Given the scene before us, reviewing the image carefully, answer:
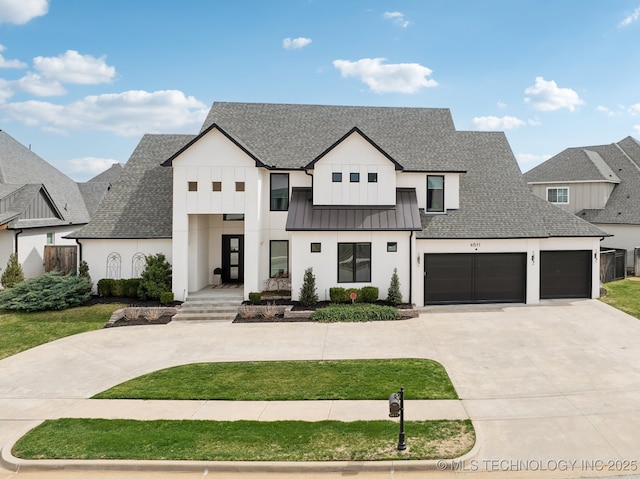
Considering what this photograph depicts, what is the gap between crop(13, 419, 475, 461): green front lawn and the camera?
22.5ft

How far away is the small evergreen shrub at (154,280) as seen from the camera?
17.9 metres

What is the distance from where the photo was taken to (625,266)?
23.5 meters

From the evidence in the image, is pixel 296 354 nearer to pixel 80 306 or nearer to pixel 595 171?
pixel 80 306

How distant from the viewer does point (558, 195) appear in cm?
3086

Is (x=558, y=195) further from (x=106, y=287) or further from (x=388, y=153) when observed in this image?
(x=106, y=287)

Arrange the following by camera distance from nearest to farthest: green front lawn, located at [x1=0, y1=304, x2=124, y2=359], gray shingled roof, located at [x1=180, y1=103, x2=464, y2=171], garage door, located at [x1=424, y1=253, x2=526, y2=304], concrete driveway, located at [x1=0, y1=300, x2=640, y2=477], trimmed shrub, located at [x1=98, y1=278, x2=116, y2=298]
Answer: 1. concrete driveway, located at [x1=0, y1=300, x2=640, y2=477]
2. green front lawn, located at [x1=0, y1=304, x2=124, y2=359]
3. garage door, located at [x1=424, y1=253, x2=526, y2=304]
4. trimmed shrub, located at [x1=98, y1=278, x2=116, y2=298]
5. gray shingled roof, located at [x1=180, y1=103, x2=464, y2=171]

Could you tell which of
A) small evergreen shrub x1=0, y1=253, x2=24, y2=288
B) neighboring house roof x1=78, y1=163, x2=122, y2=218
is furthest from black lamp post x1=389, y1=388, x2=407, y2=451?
neighboring house roof x1=78, y1=163, x2=122, y2=218

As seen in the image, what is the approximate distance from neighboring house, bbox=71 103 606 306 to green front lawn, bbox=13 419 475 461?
32.9 feet

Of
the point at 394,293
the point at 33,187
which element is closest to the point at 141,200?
the point at 33,187

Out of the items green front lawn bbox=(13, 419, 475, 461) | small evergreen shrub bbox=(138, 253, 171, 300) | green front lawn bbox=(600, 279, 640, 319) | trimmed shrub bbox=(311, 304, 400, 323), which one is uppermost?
small evergreen shrub bbox=(138, 253, 171, 300)

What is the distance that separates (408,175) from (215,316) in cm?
1115

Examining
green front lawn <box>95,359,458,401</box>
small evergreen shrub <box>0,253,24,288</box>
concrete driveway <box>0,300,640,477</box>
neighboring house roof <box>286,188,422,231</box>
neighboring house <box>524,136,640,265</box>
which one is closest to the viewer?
concrete driveway <box>0,300,640,477</box>

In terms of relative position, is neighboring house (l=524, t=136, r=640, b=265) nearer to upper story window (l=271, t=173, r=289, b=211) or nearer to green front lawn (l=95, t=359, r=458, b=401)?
upper story window (l=271, t=173, r=289, b=211)

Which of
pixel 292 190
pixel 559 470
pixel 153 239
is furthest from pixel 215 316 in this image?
pixel 559 470
